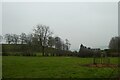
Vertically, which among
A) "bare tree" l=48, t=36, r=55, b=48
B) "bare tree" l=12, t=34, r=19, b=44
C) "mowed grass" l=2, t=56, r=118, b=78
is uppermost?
"bare tree" l=12, t=34, r=19, b=44

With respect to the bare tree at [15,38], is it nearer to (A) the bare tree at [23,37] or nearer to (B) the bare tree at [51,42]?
(A) the bare tree at [23,37]

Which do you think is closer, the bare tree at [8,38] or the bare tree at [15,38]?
the bare tree at [15,38]

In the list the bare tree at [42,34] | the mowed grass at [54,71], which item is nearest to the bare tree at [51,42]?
the bare tree at [42,34]

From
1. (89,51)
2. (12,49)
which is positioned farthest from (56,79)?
(12,49)

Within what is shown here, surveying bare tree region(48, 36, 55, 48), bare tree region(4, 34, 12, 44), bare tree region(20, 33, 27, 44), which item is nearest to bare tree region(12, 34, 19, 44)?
bare tree region(4, 34, 12, 44)

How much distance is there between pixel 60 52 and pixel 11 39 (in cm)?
2065

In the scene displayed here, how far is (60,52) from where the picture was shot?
54.9 m

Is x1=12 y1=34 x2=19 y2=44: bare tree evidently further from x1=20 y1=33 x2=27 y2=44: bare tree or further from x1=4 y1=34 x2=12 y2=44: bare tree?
x1=20 y1=33 x2=27 y2=44: bare tree

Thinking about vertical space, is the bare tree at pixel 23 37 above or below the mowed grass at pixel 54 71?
above

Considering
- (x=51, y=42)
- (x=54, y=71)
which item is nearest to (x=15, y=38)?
(x=51, y=42)

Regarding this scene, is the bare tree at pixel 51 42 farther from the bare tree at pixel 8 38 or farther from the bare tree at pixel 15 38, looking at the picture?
the bare tree at pixel 8 38

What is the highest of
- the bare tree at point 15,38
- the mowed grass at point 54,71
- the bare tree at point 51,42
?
the bare tree at point 15,38

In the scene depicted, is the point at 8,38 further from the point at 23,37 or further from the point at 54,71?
the point at 54,71

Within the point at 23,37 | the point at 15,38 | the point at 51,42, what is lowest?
the point at 51,42
